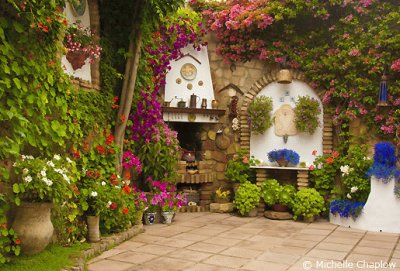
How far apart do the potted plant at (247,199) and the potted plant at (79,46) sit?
3074mm

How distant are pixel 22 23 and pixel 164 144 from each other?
9.26 feet

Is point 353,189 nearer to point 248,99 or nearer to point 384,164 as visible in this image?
point 384,164

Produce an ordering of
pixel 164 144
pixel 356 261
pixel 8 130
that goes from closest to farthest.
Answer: pixel 8 130
pixel 356 261
pixel 164 144

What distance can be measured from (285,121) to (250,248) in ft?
9.81

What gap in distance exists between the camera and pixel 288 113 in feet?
21.6

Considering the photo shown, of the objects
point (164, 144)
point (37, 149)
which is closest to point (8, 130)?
point (37, 149)

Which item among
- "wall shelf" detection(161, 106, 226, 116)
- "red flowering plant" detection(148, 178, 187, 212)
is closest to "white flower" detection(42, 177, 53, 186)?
"red flowering plant" detection(148, 178, 187, 212)

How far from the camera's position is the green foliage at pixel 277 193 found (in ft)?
19.3

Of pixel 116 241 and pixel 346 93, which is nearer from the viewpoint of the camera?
pixel 116 241

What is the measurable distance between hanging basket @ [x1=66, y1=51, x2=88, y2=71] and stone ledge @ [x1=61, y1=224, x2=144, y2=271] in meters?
1.86

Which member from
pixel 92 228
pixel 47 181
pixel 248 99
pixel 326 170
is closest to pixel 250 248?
pixel 92 228

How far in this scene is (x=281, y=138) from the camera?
6.60 m

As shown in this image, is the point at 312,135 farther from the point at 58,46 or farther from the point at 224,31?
the point at 58,46

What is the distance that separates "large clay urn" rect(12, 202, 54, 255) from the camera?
3004 millimetres
